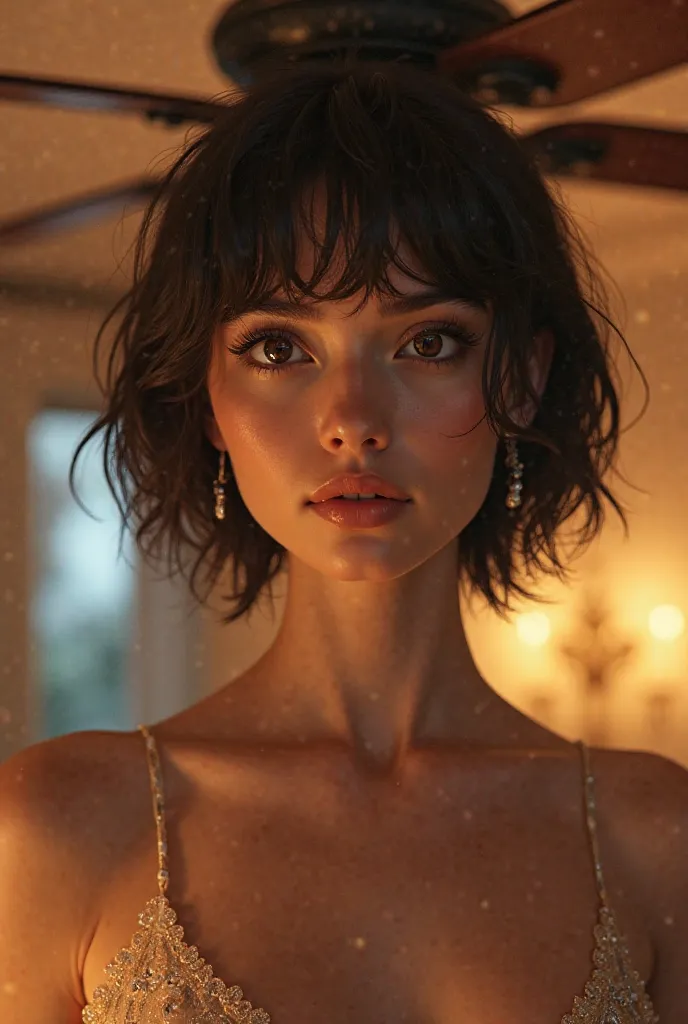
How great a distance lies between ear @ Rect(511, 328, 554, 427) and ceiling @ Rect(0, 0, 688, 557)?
46 cm

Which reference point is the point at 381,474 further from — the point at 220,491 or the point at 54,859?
the point at 54,859

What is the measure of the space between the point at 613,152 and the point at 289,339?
389mm

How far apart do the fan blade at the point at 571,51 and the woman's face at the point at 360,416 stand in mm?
182

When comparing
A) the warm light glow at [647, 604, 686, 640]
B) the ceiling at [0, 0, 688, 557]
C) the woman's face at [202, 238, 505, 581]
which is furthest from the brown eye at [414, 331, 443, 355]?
the warm light glow at [647, 604, 686, 640]

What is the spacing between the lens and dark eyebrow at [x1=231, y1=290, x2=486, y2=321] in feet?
2.70

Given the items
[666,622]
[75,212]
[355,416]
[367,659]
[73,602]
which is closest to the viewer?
[355,416]

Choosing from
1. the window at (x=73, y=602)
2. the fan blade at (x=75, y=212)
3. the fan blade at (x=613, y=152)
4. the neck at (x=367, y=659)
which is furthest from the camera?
the window at (x=73, y=602)

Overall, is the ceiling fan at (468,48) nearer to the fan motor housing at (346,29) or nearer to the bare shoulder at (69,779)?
the fan motor housing at (346,29)

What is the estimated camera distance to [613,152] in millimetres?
1105

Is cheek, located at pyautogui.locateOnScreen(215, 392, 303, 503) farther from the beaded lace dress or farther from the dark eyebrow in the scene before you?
the beaded lace dress

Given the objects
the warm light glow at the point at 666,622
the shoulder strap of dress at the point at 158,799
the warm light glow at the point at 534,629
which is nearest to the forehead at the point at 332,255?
the shoulder strap of dress at the point at 158,799

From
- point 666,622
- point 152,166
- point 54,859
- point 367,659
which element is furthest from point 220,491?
point 666,622

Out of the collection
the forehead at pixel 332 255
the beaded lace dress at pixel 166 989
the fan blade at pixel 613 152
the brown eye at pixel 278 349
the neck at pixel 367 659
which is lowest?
the beaded lace dress at pixel 166 989

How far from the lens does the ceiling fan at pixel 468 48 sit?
0.89 metres
